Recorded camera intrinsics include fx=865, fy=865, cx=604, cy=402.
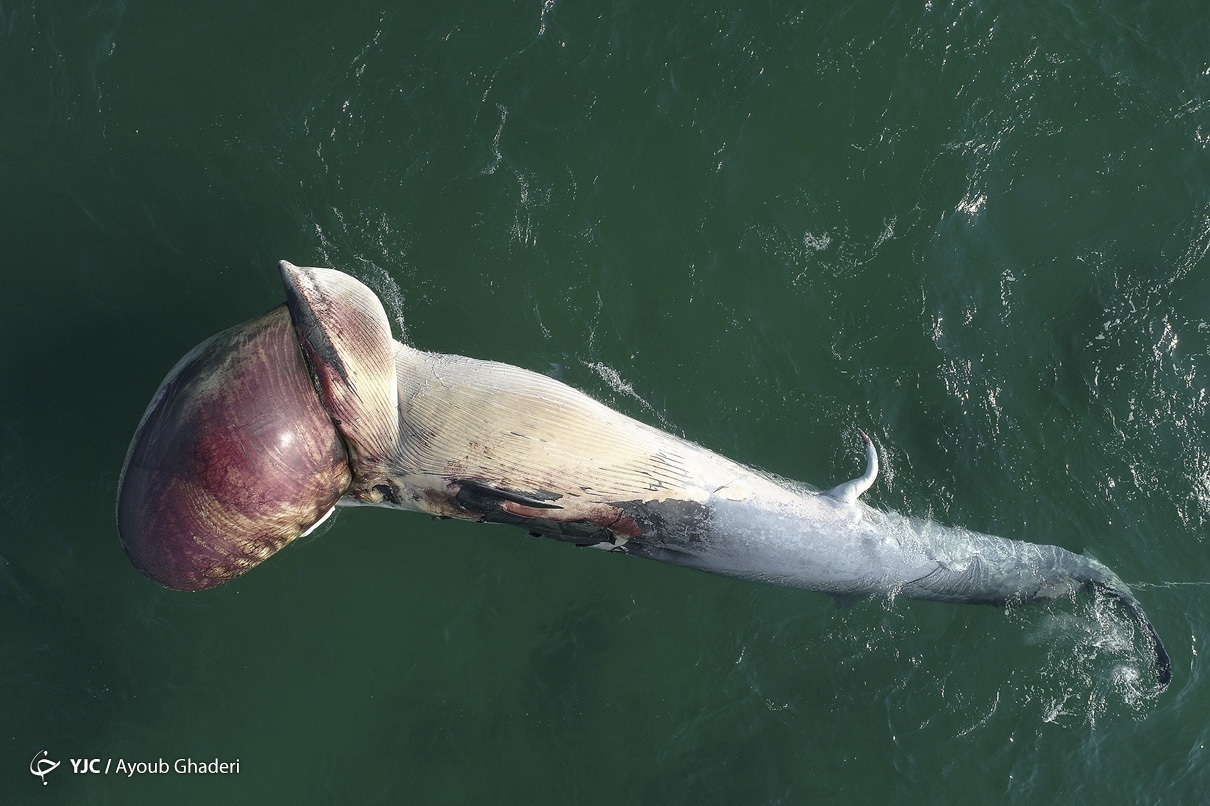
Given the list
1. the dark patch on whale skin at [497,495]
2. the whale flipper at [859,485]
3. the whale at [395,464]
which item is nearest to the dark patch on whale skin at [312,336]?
the whale at [395,464]

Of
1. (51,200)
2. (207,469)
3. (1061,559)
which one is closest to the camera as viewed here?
(207,469)

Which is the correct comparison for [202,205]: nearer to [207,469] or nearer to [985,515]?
[207,469]

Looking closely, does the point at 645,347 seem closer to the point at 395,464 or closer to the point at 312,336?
the point at 395,464

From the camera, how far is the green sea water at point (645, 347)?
10.6 m

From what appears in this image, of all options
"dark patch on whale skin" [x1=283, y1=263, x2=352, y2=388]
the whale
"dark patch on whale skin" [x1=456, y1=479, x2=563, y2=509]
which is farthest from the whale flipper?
"dark patch on whale skin" [x1=283, y1=263, x2=352, y2=388]

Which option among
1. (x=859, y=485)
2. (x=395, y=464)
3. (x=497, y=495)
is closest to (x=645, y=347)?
(x=859, y=485)

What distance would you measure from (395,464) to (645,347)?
4039 millimetres

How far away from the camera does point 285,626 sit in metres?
11.3

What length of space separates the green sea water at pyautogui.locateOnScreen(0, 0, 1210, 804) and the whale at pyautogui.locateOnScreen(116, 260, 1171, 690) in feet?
6.67

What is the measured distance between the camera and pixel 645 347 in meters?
11.1

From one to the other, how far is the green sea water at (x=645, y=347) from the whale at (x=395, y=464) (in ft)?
6.67

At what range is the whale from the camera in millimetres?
7562

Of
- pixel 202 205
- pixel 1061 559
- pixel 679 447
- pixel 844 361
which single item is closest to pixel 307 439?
pixel 679 447

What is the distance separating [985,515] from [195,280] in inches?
415
